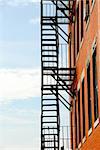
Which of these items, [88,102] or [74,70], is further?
[74,70]

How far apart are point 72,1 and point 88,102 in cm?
1010

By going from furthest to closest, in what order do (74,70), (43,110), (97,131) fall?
(43,110), (74,70), (97,131)

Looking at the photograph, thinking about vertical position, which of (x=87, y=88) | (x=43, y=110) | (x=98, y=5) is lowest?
(x=43, y=110)

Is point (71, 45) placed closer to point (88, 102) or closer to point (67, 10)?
point (67, 10)

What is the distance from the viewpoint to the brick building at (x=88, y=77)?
16609 mm

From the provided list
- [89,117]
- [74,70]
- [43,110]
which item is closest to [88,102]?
[89,117]

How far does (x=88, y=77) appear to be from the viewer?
788 inches

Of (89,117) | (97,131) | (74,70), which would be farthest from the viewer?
(74,70)

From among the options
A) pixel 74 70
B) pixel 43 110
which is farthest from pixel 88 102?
pixel 43 110

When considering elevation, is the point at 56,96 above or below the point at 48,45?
below

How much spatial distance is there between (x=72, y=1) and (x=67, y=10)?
0.59m

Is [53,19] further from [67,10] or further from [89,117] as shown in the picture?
[89,117]

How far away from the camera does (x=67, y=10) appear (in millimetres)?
28672

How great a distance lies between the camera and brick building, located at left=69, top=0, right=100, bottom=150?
16.6 metres
